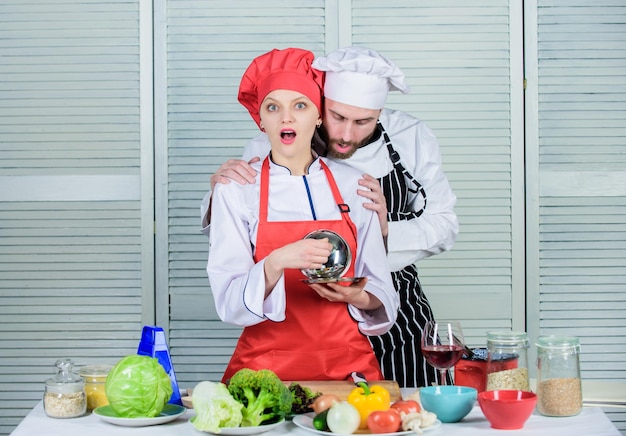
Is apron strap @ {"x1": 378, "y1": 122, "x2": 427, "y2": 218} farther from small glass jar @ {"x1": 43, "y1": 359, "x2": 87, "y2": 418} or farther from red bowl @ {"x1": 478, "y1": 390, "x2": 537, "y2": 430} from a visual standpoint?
small glass jar @ {"x1": 43, "y1": 359, "x2": 87, "y2": 418}

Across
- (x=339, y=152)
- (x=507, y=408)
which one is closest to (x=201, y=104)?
(x=339, y=152)

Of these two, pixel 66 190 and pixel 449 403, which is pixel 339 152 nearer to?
pixel 449 403

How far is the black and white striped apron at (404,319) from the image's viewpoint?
8.81 ft

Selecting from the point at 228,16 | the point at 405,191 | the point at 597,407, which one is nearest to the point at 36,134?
the point at 228,16

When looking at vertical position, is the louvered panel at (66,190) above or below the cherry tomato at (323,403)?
above

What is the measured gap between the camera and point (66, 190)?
3.77 meters

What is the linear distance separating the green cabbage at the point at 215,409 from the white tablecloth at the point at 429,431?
8 centimetres

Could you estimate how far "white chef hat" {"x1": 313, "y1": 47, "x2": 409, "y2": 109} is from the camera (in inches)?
95.4

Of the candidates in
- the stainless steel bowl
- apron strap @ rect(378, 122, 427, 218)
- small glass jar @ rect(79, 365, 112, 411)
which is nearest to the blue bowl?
the stainless steel bowl

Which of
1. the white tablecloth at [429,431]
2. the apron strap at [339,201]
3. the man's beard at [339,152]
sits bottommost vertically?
the white tablecloth at [429,431]

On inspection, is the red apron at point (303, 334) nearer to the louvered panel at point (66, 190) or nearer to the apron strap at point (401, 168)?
the apron strap at point (401, 168)

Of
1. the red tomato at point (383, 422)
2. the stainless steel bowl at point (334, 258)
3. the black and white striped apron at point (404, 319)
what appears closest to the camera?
the red tomato at point (383, 422)

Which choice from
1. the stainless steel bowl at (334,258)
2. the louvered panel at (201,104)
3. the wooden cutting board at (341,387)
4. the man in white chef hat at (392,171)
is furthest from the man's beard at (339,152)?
the louvered panel at (201,104)

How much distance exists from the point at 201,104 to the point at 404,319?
4.89ft
